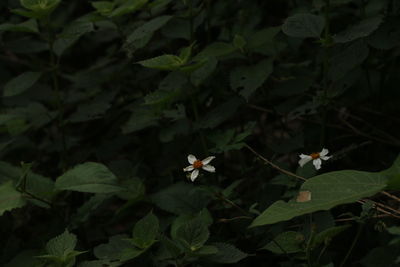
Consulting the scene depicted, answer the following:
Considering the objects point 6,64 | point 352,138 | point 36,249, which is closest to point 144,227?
point 36,249

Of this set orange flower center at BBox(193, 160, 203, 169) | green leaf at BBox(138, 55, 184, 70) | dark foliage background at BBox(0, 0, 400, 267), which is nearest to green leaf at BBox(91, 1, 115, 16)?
dark foliage background at BBox(0, 0, 400, 267)

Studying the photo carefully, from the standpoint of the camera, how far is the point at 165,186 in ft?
6.93

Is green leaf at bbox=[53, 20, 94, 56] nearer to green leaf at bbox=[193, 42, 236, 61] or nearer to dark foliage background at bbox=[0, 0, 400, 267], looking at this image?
dark foliage background at bbox=[0, 0, 400, 267]

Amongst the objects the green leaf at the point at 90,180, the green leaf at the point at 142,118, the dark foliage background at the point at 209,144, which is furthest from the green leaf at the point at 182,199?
the green leaf at the point at 142,118

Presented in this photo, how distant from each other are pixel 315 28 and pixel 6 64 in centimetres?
191

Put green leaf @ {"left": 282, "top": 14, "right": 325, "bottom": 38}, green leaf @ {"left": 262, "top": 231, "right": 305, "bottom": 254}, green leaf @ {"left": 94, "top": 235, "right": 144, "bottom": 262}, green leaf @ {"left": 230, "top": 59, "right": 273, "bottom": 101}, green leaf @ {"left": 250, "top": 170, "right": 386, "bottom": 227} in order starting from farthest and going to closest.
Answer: green leaf @ {"left": 230, "top": 59, "right": 273, "bottom": 101} < green leaf @ {"left": 282, "top": 14, "right": 325, "bottom": 38} < green leaf @ {"left": 94, "top": 235, "right": 144, "bottom": 262} < green leaf @ {"left": 262, "top": 231, "right": 305, "bottom": 254} < green leaf @ {"left": 250, "top": 170, "right": 386, "bottom": 227}

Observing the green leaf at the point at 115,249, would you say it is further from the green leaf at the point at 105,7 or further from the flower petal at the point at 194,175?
the green leaf at the point at 105,7

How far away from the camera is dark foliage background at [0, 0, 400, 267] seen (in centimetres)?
166

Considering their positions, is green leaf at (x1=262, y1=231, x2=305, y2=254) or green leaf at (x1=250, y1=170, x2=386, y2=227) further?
green leaf at (x1=262, y1=231, x2=305, y2=254)

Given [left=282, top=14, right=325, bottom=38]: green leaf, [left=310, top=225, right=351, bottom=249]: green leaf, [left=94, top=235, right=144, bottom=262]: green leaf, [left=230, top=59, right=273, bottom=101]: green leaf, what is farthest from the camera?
[left=230, top=59, right=273, bottom=101]: green leaf

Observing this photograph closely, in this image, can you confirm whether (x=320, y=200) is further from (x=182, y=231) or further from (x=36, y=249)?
(x=36, y=249)

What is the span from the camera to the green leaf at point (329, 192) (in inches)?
51.9

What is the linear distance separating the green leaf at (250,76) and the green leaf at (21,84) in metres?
0.73

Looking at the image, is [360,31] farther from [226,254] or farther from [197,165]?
[226,254]
